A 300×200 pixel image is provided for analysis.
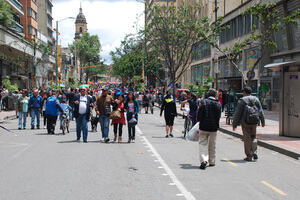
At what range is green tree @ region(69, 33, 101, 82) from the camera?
13812 centimetres

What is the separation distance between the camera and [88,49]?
138875mm

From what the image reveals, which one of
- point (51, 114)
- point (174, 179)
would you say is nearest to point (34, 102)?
point (51, 114)

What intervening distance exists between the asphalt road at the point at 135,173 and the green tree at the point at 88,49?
126158 millimetres

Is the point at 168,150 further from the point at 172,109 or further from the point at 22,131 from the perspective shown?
the point at 22,131

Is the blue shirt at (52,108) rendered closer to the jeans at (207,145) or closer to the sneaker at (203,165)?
the jeans at (207,145)

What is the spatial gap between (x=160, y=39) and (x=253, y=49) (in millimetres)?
7834

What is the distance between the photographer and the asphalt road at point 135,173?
703 cm

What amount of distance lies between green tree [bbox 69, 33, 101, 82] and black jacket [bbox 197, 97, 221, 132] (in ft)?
424

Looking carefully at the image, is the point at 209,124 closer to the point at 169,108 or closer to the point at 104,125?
the point at 104,125

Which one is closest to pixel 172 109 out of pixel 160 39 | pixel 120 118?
pixel 120 118

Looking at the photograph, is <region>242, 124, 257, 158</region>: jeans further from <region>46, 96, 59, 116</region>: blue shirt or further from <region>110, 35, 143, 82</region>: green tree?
<region>110, 35, 143, 82</region>: green tree

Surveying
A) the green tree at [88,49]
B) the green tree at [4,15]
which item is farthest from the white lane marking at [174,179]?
the green tree at [88,49]

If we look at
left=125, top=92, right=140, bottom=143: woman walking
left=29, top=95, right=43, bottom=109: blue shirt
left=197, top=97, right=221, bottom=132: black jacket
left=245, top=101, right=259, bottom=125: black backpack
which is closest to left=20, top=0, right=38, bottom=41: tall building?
left=29, top=95, right=43, bottom=109: blue shirt

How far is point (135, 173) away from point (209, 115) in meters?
2.14
